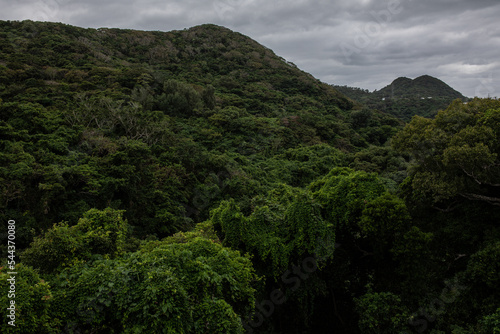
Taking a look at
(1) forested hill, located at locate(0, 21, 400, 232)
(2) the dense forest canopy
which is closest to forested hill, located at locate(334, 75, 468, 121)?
(1) forested hill, located at locate(0, 21, 400, 232)

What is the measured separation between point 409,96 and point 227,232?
89.8 metres

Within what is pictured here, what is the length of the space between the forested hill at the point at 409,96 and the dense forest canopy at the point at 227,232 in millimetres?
49537

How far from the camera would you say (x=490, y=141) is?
278 inches

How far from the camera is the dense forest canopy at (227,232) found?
4.41 m

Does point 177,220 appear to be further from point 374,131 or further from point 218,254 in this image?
point 374,131

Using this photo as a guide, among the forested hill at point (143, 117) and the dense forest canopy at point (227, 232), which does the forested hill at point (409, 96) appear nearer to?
the forested hill at point (143, 117)

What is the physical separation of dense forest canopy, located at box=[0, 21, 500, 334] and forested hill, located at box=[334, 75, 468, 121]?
49537mm

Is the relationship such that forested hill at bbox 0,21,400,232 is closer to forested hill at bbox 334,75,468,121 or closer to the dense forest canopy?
the dense forest canopy

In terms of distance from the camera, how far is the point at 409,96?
8106cm

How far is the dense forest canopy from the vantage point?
4410mm

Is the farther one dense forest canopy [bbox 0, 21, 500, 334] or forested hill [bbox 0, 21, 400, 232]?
forested hill [bbox 0, 21, 400, 232]

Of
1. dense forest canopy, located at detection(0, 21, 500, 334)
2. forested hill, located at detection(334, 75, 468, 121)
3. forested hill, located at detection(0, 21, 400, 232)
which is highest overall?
forested hill, located at detection(334, 75, 468, 121)

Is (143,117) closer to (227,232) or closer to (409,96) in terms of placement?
(227,232)

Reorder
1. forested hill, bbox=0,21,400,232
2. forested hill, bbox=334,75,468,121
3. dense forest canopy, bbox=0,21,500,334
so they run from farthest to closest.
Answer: forested hill, bbox=334,75,468,121, forested hill, bbox=0,21,400,232, dense forest canopy, bbox=0,21,500,334
